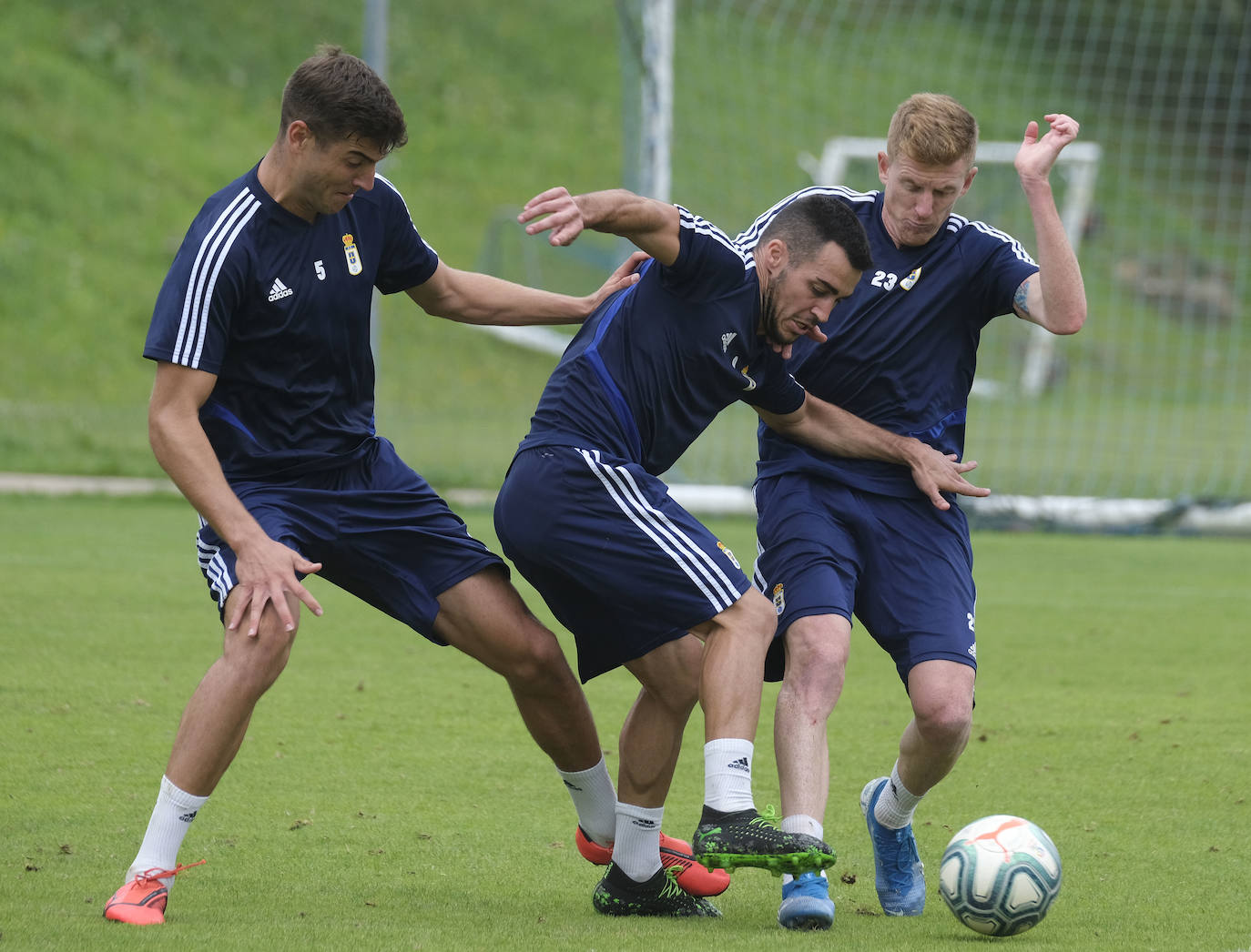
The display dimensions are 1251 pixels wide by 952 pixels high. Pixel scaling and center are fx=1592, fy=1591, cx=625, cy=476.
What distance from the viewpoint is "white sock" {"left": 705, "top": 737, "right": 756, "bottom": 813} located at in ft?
13.1

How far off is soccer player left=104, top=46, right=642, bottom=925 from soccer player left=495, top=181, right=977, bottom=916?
24 centimetres

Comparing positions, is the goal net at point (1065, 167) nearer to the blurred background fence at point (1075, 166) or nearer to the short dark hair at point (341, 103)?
the blurred background fence at point (1075, 166)

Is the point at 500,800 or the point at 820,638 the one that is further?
the point at 500,800

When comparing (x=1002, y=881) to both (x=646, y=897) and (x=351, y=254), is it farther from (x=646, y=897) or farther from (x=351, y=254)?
(x=351, y=254)

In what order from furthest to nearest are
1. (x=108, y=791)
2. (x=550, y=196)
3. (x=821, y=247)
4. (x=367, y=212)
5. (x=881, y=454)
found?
(x=108, y=791) < (x=881, y=454) < (x=367, y=212) < (x=821, y=247) < (x=550, y=196)

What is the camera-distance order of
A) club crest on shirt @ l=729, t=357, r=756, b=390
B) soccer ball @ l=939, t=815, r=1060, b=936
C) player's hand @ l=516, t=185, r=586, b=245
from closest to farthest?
player's hand @ l=516, t=185, r=586, b=245 < soccer ball @ l=939, t=815, r=1060, b=936 < club crest on shirt @ l=729, t=357, r=756, b=390

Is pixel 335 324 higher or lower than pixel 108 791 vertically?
higher

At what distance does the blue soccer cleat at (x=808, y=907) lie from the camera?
4164 millimetres

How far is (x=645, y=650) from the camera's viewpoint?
4383 mm

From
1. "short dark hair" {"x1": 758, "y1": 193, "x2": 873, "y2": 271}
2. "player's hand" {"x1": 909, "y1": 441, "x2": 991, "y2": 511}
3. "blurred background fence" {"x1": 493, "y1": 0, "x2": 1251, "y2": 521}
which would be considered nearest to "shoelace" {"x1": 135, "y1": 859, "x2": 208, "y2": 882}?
"short dark hair" {"x1": 758, "y1": 193, "x2": 873, "y2": 271}

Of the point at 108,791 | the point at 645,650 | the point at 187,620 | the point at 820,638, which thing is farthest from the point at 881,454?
the point at 187,620

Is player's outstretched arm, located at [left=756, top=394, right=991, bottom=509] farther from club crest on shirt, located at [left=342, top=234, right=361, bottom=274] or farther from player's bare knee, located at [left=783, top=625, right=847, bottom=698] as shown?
club crest on shirt, located at [left=342, top=234, right=361, bottom=274]

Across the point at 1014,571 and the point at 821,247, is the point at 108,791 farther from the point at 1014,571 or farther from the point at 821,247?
the point at 1014,571

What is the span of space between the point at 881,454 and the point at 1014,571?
6656 mm
